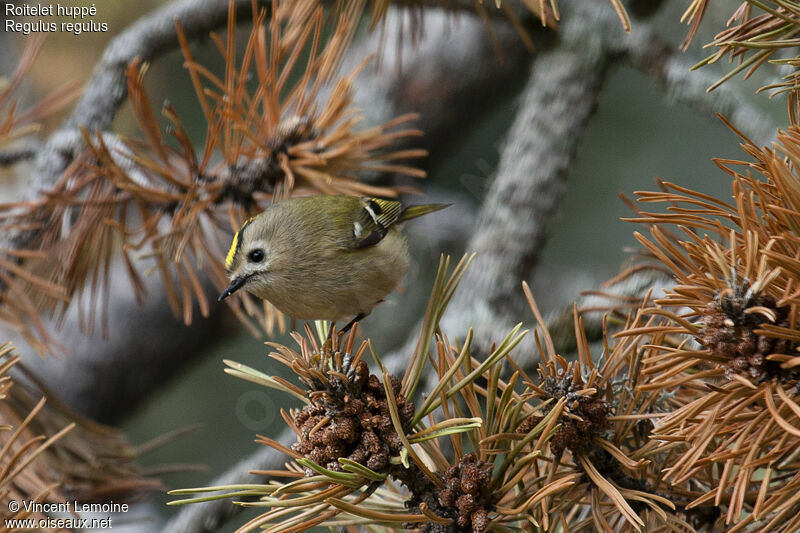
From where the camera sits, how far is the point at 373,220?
1.18 m

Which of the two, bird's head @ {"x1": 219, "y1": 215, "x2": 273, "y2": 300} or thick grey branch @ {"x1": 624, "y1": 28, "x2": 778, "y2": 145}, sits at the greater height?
thick grey branch @ {"x1": 624, "y1": 28, "x2": 778, "y2": 145}

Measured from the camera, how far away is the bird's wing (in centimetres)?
108

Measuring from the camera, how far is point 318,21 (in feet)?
3.14

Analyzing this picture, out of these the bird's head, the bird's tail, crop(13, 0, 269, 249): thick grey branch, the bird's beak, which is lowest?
the bird's beak

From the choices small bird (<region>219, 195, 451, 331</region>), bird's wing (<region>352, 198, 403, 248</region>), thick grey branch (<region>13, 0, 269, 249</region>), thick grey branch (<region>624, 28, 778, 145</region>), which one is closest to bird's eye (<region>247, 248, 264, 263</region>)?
small bird (<region>219, 195, 451, 331</region>)

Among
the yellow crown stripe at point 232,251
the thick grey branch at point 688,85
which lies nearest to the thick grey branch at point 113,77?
the yellow crown stripe at point 232,251

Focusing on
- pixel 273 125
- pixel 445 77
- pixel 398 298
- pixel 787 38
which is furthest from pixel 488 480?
pixel 398 298

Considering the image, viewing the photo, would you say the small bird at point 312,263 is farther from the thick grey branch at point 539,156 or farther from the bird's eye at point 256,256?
the thick grey branch at point 539,156

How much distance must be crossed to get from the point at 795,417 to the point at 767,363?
0.05 m

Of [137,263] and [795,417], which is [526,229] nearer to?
[795,417]

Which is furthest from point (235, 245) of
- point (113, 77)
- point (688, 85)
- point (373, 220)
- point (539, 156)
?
point (688, 85)

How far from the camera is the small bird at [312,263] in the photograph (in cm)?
94

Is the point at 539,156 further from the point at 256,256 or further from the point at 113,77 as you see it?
the point at 113,77

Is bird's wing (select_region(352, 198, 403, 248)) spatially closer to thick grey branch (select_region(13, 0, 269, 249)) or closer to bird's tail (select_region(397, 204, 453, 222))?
bird's tail (select_region(397, 204, 453, 222))
